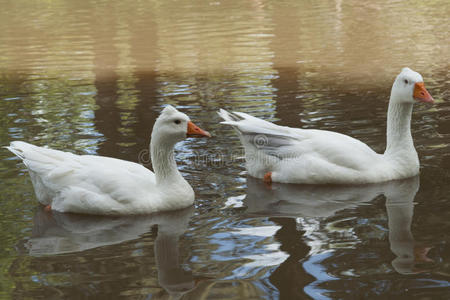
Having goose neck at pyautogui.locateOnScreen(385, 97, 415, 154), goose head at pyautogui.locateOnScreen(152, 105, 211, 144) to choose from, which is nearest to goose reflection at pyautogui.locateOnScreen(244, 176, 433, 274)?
goose neck at pyautogui.locateOnScreen(385, 97, 415, 154)

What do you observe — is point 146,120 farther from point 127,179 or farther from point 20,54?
point 20,54

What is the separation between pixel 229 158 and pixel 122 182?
7.76 feet

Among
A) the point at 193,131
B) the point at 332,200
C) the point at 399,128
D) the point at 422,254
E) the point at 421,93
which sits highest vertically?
the point at 421,93

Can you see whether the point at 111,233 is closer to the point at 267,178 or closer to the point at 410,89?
the point at 267,178

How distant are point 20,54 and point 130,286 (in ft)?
51.0

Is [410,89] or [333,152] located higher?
[410,89]

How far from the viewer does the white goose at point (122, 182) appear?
7488 mm

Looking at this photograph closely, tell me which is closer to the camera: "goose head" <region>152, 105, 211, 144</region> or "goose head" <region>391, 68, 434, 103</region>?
"goose head" <region>152, 105, 211, 144</region>

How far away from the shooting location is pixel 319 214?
739 centimetres

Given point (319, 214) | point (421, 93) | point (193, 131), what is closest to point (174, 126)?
point (193, 131)

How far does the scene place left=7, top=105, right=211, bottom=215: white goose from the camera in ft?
24.6

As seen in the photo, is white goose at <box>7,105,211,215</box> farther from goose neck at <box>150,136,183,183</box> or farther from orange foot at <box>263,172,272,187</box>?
orange foot at <box>263,172,272,187</box>

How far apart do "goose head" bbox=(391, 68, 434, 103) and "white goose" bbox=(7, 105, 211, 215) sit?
2590mm

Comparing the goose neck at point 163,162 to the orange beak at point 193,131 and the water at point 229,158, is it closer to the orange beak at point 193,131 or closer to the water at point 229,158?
the orange beak at point 193,131
